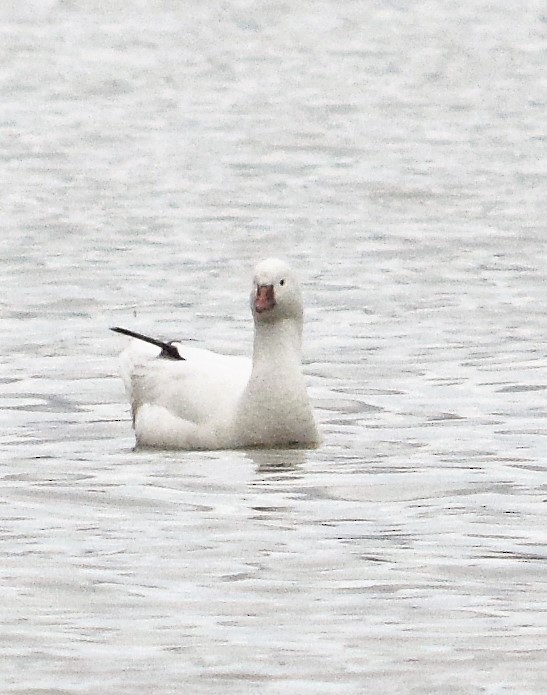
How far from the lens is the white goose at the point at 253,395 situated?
38.9 ft

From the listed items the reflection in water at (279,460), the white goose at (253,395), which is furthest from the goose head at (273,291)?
the reflection in water at (279,460)

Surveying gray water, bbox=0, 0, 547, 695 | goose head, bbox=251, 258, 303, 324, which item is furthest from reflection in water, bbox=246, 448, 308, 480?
goose head, bbox=251, 258, 303, 324

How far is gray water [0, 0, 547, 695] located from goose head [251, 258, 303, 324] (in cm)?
77

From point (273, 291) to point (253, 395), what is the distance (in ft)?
1.87

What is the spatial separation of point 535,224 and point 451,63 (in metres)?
13.9

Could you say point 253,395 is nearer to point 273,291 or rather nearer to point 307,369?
point 273,291

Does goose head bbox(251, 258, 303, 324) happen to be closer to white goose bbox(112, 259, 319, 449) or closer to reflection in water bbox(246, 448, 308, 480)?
white goose bbox(112, 259, 319, 449)

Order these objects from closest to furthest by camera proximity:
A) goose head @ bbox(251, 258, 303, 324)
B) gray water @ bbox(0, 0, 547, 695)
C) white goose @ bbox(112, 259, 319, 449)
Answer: gray water @ bbox(0, 0, 547, 695), white goose @ bbox(112, 259, 319, 449), goose head @ bbox(251, 258, 303, 324)

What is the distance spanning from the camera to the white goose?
38.9 feet

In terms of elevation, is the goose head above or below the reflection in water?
above

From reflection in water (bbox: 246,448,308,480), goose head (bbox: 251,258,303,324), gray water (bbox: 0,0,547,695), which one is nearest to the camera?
gray water (bbox: 0,0,547,695)

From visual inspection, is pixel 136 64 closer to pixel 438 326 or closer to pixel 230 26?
pixel 230 26

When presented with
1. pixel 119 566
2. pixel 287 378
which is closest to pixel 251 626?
pixel 119 566

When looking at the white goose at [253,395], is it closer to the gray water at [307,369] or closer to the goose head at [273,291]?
the goose head at [273,291]
